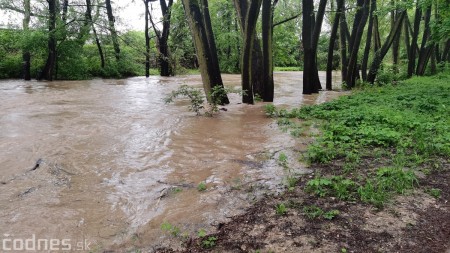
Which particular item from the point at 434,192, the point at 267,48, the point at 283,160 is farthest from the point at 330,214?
the point at 267,48

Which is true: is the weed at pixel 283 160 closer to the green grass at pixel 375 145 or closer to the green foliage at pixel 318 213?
the green grass at pixel 375 145

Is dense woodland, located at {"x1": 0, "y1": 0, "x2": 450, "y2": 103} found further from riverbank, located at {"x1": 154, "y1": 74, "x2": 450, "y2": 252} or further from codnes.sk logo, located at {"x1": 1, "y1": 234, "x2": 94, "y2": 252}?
codnes.sk logo, located at {"x1": 1, "y1": 234, "x2": 94, "y2": 252}

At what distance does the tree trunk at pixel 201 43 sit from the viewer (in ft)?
32.3

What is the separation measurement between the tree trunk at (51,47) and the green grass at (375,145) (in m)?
14.3

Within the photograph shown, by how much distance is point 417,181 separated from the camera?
14.5 feet

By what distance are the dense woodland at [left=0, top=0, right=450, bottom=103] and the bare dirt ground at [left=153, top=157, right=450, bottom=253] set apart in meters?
6.88

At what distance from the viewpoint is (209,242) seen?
3377 millimetres

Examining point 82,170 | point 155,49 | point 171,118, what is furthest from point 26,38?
point 82,170

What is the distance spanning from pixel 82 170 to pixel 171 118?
4.17 m

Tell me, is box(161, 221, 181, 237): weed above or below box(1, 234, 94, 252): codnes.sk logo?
above

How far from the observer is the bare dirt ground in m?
3.22

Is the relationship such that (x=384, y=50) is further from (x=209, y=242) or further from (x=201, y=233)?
(x=209, y=242)

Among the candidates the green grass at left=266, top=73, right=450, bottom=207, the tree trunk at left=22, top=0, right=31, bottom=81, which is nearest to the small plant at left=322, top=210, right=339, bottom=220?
the green grass at left=266, top=73, right=450, bottom=207

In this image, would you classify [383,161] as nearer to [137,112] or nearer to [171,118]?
[171,118]
